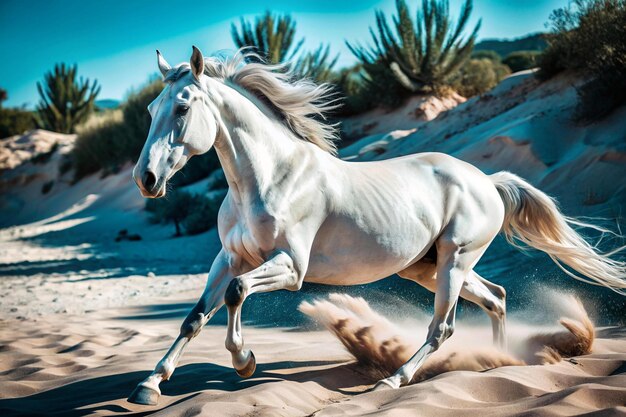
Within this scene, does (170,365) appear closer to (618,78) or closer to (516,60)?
(618,78)

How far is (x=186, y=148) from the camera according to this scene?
3.56 meters

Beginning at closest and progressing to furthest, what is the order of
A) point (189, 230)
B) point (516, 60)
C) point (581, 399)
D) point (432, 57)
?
1. point (581, 399)
2. point (189, 230)
3. point (432, 57)
4. point (516, 60)

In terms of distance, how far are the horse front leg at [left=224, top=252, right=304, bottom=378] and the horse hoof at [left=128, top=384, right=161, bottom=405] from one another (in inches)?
18.7

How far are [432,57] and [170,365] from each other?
15.5 meters

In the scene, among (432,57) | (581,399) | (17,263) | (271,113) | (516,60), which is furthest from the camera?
(516,60)

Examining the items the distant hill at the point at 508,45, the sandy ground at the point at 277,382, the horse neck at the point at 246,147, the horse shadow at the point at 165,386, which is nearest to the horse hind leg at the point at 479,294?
the sandy ground at the point at 277,382

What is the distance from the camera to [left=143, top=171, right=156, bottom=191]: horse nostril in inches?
131

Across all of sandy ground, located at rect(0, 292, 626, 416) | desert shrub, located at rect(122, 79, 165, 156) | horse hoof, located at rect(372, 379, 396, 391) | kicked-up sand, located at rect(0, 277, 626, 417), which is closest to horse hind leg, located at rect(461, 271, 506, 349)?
kicked-up sand, located at rect(0, 277, 626, 417)

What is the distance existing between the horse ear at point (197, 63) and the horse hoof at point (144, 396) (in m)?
1.78

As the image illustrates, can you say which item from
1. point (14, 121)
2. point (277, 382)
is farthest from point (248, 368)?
point (14, 121)

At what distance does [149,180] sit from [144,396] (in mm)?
1185

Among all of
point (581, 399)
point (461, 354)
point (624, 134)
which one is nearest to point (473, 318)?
point (461, 354)

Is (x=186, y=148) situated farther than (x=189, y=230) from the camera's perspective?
No

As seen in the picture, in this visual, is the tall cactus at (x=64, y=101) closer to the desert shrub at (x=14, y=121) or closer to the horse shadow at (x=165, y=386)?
the desert shrub at (x=14, y=121)
